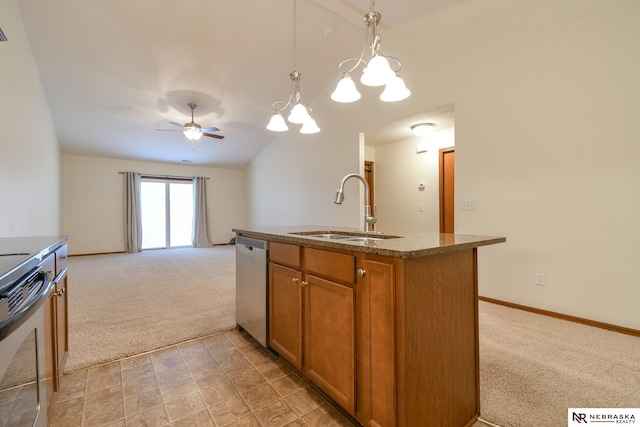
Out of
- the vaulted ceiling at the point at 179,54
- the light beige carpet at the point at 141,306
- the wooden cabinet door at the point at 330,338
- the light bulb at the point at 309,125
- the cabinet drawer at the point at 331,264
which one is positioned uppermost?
the vaulted ceiling at the point at 179,54

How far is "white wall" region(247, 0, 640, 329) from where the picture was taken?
2326 mm

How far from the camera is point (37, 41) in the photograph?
10.8 feet

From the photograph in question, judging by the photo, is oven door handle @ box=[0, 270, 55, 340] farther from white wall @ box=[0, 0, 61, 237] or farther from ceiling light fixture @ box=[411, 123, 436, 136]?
ceiling light fixture @ box=[411, 123, 436, 136]

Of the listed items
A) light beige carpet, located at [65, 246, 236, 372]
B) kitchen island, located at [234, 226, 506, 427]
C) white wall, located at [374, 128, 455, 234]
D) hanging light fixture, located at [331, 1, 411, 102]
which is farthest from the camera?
white wall, located at [374, 128, 455, 234]

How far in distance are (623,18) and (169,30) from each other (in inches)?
177

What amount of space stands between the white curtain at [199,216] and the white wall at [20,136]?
12.1 ft

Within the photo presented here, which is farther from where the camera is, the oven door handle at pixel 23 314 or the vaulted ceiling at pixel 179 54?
the vaulted ceiling at pixel 179 54

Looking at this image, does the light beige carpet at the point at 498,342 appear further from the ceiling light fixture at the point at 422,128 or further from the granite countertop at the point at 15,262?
the ceiling light fixture at the point at 422,128

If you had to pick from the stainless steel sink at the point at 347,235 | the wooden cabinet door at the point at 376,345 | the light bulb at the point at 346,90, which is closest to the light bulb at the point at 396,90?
the light bulb at the point at 346,90

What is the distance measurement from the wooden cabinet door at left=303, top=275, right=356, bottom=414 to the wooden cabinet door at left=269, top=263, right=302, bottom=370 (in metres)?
0.07

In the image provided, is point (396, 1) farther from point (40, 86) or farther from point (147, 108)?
point (40, 86)

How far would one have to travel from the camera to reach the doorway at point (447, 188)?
461 cm

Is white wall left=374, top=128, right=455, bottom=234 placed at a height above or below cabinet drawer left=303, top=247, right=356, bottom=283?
above

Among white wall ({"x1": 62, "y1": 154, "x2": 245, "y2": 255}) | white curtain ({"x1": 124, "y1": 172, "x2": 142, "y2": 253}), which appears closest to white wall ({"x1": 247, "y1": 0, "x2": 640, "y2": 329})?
white curtain ({"x1": 124, "y1": 172, "x2": 142, "y2": 253})
